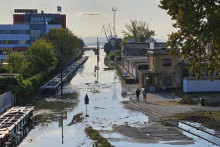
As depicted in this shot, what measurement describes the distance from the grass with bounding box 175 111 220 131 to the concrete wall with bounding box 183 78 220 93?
1469 centimetres

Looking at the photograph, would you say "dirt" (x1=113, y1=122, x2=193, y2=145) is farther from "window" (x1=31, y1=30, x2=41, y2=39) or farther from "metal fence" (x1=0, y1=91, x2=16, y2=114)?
"window" (x1=31, y1=30, x2=41, y2=39)

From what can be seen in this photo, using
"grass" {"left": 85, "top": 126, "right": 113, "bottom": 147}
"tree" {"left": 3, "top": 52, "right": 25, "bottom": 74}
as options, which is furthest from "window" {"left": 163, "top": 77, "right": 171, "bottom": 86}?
"grass" {"left": 85, "top": 126, "right": 113, "bottom": 147}

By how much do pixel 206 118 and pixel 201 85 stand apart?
60.8 feet

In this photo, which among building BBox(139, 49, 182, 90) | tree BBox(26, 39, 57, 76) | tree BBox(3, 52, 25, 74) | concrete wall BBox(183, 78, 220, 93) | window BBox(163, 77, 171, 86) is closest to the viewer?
concrete wall BBox(183, 78, 220, 93)

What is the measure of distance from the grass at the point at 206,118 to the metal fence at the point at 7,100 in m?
18.7

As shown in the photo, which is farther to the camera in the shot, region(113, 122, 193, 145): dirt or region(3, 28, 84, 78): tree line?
region(3, 28, 84, 78): tree line

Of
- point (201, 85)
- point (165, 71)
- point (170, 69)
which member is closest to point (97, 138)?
point (201, 85)

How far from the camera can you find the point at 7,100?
42625 millimetres

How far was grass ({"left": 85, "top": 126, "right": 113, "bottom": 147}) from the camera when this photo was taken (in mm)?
27731

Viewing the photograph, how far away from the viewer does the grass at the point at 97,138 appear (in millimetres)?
27731

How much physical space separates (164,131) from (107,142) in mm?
6553

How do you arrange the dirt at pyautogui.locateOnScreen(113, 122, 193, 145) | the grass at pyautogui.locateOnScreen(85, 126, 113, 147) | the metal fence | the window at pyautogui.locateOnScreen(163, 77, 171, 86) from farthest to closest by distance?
1. the window at pyautogui.locateOnScreen(163, 77, 171, 86)
2. the metal fence
3. the dirt at pyautogui.locateOnScreen(113, 122, 193, 145)
4. the grass at pyautogui.locateOnScreen(85, 126, 113, 147)

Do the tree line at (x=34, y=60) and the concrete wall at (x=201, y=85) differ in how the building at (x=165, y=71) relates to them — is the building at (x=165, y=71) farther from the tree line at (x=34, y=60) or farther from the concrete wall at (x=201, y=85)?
the tree line at (x=34, y=60)

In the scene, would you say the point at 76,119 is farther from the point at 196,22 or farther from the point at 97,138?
the point at 196,22
